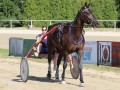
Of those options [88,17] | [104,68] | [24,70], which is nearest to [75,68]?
[24,70]

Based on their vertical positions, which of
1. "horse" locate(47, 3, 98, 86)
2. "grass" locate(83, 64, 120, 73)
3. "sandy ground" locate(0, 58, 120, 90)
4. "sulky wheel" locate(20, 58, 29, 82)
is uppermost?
"horse" locate(47, 3, 98, 86)

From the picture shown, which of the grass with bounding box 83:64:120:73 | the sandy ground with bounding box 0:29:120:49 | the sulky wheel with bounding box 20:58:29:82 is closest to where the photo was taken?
the sulky wheel with bounding box 20:58:29:82

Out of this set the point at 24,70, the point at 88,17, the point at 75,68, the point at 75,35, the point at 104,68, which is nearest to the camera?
the point at 88,17

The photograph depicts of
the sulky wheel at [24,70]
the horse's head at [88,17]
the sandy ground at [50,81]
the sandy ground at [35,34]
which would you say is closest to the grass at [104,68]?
the sandy ground at [50,81]

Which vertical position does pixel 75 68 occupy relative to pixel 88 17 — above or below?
below

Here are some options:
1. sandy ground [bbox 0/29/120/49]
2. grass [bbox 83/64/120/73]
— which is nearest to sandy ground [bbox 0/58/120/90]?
grass [bbox 83/64/120/73]

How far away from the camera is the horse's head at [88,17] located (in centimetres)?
1206

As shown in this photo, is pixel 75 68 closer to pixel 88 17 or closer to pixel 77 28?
pixel 77 28

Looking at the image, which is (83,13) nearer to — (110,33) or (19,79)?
(19,79)

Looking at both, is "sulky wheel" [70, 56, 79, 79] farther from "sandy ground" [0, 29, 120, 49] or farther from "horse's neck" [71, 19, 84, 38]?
"sandy ground" [0, 29, 120, 49]

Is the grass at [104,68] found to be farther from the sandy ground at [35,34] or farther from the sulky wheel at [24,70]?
the sandy ground at [35,34]

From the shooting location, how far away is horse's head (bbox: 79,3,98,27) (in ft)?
39.6

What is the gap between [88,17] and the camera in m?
12.2

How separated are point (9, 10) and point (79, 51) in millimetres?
41517
